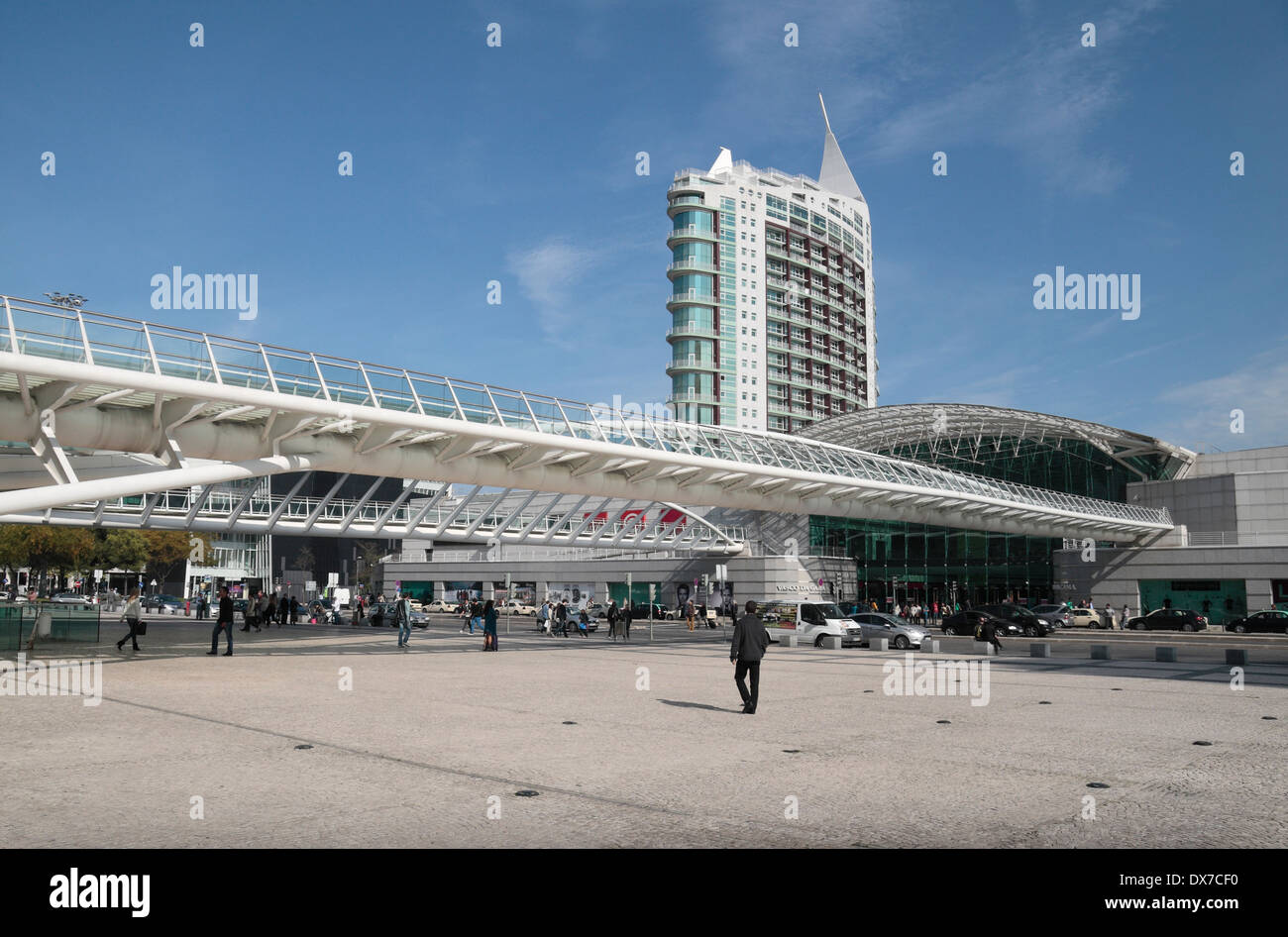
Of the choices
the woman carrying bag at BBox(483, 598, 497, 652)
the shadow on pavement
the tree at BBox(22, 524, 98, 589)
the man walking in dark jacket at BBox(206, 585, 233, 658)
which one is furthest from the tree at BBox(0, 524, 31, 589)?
the shadow on pavement

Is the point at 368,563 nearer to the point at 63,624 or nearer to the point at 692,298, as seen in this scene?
the point at 692,298

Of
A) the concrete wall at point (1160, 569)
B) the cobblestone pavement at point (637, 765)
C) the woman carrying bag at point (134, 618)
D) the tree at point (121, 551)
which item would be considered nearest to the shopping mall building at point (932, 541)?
the concrete wall at point (1160, 569)

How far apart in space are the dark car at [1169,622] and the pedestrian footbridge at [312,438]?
2054cm

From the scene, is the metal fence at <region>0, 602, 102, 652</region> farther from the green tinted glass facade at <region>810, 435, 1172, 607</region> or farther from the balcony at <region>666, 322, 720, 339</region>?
the balcony at <region>666, 322, 720, 339</region>

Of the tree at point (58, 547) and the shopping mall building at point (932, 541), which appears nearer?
the shopping mall building at point (932, 541)

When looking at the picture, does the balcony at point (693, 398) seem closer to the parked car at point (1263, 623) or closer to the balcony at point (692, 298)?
the balcony at point (692, 298)

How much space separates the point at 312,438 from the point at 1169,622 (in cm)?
4706

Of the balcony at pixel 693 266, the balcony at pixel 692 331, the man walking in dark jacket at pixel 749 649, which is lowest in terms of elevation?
the man walking in dark jacket at pixel 749 649

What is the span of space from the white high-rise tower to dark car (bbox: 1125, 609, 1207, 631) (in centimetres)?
5364

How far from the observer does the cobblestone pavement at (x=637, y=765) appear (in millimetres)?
7039

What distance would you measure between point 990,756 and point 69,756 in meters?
9.94

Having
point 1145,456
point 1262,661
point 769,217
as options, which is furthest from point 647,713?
point 769,217

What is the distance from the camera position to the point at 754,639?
46.2 ft

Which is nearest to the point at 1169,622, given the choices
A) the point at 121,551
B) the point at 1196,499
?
the point at 1196,499
